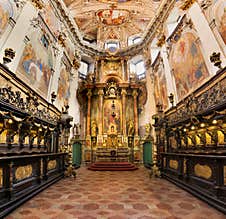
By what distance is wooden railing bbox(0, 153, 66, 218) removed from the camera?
3744mm

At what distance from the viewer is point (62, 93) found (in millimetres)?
11891

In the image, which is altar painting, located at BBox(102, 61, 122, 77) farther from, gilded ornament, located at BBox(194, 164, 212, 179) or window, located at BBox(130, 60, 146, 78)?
gilded ornament, located at BBox(194, 164, 212, 179)

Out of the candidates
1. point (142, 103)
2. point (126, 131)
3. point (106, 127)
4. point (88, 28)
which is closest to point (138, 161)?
point (126, 131)

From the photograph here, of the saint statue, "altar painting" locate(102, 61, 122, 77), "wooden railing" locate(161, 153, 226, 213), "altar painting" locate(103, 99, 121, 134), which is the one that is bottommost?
"wooden railing" locate(161, 153, 226, 213)

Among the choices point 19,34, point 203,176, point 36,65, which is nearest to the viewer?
point 203,176

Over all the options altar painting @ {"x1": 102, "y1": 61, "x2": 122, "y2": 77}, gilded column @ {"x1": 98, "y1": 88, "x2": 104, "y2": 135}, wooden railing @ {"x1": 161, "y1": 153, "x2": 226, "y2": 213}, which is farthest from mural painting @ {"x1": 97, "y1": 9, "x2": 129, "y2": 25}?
wooden railing @ {"x1": 161, "y1": 153, "x2": 226, "y2": 213}

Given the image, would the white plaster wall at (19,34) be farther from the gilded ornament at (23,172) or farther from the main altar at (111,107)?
the main altar at (111,107)

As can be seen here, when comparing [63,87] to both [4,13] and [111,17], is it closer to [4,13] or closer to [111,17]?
[4,13]

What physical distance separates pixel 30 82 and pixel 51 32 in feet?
12.6

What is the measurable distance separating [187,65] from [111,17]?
10.9m

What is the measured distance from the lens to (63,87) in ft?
39.4

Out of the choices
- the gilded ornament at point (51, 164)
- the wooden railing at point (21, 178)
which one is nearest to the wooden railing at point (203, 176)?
the wooden railing at point (21, 178)

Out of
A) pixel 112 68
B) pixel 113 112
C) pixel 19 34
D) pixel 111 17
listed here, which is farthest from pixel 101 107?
pixel 19 34

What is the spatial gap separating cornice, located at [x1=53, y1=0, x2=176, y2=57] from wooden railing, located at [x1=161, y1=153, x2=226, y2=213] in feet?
29.4
